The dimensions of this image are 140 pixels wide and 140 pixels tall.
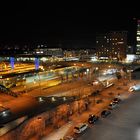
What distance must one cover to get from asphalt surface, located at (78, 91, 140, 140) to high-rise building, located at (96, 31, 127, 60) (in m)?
54.1

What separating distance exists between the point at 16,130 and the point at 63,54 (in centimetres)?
6208

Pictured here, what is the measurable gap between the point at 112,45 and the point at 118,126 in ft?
197

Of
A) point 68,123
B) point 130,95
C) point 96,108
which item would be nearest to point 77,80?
point 130,95

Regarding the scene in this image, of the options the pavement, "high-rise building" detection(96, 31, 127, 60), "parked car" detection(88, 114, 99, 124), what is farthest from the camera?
"high-rise building" detection(96, 31, 127, 60)

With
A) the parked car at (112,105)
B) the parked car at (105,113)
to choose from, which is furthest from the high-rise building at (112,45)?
the parked car at (105,113)

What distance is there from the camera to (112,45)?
236ft

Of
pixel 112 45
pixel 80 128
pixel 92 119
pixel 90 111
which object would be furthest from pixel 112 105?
pixel 112 45

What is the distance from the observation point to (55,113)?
1325 cm

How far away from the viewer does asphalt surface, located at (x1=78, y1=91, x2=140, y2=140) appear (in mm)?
12016

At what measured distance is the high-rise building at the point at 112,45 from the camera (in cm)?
7044

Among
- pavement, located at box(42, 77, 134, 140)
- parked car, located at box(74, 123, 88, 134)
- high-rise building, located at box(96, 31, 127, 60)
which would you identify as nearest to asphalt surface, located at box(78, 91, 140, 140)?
parked car, located at box(74, 123, 88, 134)

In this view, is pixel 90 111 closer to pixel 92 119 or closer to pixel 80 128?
pixel 92 119

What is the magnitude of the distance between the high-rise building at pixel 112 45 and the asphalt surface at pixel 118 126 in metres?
54.1

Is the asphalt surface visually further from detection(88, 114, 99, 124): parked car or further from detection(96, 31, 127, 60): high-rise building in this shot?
detection(96, 31, 127, 60): high-rise building
